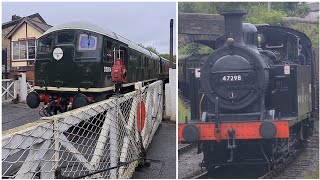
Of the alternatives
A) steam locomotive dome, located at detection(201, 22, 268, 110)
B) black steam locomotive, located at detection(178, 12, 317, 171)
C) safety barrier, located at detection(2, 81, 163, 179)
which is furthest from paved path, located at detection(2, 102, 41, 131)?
steam locomotive dome, located at detection(201, 22, 268, 110)

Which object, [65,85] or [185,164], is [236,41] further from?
[65,85]

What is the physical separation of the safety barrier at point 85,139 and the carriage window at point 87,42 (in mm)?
1164

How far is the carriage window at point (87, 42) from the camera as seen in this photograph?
4668 mm

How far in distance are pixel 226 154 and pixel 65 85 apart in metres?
2.05

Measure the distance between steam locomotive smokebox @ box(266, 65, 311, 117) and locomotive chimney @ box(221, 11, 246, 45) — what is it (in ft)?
1.52

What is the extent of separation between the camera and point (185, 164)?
3.41 metres

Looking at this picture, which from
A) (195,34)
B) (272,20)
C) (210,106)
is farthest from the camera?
(210,106)

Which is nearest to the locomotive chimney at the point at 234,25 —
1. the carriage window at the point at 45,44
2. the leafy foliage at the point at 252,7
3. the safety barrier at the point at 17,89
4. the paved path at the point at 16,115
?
the leafy foliage at the point at 252,7

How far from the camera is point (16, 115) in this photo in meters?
5.59

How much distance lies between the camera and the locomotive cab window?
4.67 meters

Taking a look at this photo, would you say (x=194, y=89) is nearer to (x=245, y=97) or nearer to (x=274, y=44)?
(x=245, y=97)

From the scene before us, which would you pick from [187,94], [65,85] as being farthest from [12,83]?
[187,94]

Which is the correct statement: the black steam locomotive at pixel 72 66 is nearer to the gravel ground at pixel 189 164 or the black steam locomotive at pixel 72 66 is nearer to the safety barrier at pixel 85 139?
the safety barrier at pixel 85 139

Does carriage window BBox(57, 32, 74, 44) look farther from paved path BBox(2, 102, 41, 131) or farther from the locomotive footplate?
the locomotive footplate
